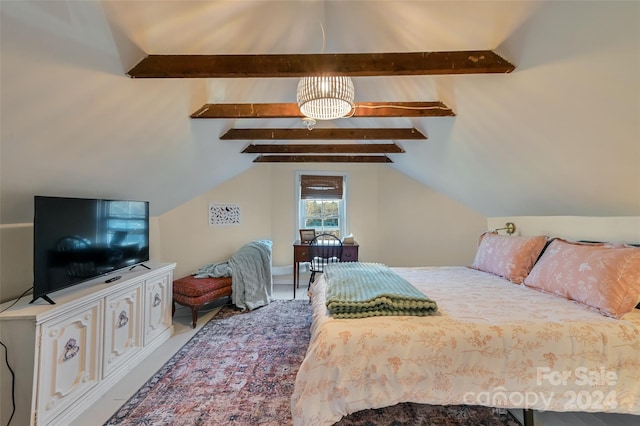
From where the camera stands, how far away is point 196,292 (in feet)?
9.23

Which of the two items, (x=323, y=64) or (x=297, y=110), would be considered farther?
(x=297, y=110)

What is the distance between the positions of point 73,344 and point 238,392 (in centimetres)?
105

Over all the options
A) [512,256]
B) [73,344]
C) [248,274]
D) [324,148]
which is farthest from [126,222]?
[512,256]

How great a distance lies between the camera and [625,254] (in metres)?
1.55

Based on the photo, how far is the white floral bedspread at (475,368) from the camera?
1.26 meters

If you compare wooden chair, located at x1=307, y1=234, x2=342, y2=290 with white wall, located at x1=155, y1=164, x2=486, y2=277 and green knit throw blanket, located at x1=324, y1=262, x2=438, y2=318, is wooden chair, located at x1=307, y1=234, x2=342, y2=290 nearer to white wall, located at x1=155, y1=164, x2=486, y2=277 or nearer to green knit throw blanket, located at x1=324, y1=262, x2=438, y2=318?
white wall, located at x1=155, y1=164, x2=486, y2=277

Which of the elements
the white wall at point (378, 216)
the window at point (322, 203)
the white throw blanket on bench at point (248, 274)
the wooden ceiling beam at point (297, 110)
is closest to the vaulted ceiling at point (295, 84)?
the wooden ceiling beam at point (297, 110)

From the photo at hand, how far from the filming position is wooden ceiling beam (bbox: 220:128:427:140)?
2721mm

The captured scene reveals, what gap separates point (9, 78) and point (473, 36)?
222 centimetres

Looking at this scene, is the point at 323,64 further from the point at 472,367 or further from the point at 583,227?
the point at 583,227

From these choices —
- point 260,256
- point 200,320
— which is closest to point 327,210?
point 260,256

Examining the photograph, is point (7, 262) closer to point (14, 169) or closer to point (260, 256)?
point (14, 169)

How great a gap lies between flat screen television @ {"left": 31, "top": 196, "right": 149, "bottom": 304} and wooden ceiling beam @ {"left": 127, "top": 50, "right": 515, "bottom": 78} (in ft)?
3.15

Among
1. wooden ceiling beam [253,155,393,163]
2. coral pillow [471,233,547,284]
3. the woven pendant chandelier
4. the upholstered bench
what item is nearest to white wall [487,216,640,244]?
coral pillow [471,233,547,284]
